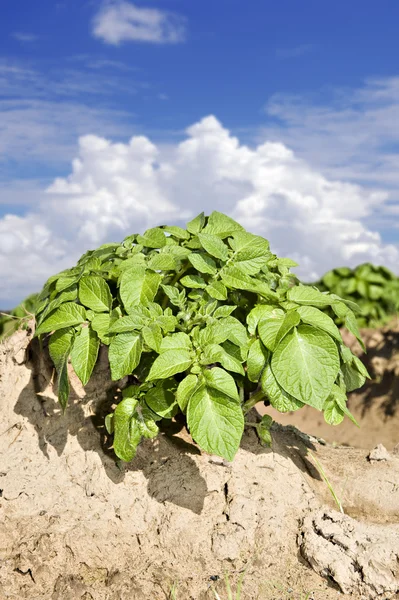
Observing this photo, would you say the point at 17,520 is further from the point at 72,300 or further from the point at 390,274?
the point at 390,274

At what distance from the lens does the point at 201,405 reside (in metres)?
2.69

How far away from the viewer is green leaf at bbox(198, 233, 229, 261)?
9.85ft

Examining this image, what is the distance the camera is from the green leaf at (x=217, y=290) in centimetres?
294

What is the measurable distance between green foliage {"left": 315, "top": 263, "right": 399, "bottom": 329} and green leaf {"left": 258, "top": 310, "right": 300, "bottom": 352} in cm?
591

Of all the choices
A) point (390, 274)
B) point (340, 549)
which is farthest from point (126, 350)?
point (390, 274)

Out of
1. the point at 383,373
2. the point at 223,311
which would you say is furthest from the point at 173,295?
the point at 383,373

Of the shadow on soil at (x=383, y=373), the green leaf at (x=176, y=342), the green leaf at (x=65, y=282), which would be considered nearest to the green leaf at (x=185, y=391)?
the green leaf at (x=176, y=342)

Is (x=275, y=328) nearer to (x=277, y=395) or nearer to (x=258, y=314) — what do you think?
(x=258, y=314)

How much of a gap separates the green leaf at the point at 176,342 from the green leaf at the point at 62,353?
0.50 metres

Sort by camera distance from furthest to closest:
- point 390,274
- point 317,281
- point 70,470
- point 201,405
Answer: point 317,281 → point 390,274 → point 70,470 → point 201,405

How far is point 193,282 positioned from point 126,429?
745 millimetres

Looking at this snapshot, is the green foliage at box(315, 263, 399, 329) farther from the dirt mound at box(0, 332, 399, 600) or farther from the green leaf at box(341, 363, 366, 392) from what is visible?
the dirt mound at box(0, 332, 399, 600)

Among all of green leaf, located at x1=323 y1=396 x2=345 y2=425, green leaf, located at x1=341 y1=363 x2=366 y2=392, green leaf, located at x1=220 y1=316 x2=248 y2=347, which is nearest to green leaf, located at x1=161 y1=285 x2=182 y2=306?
green leaf, located at x1=220 y1=316 x2=248 y2=347

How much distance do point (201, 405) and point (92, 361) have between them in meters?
0.55
